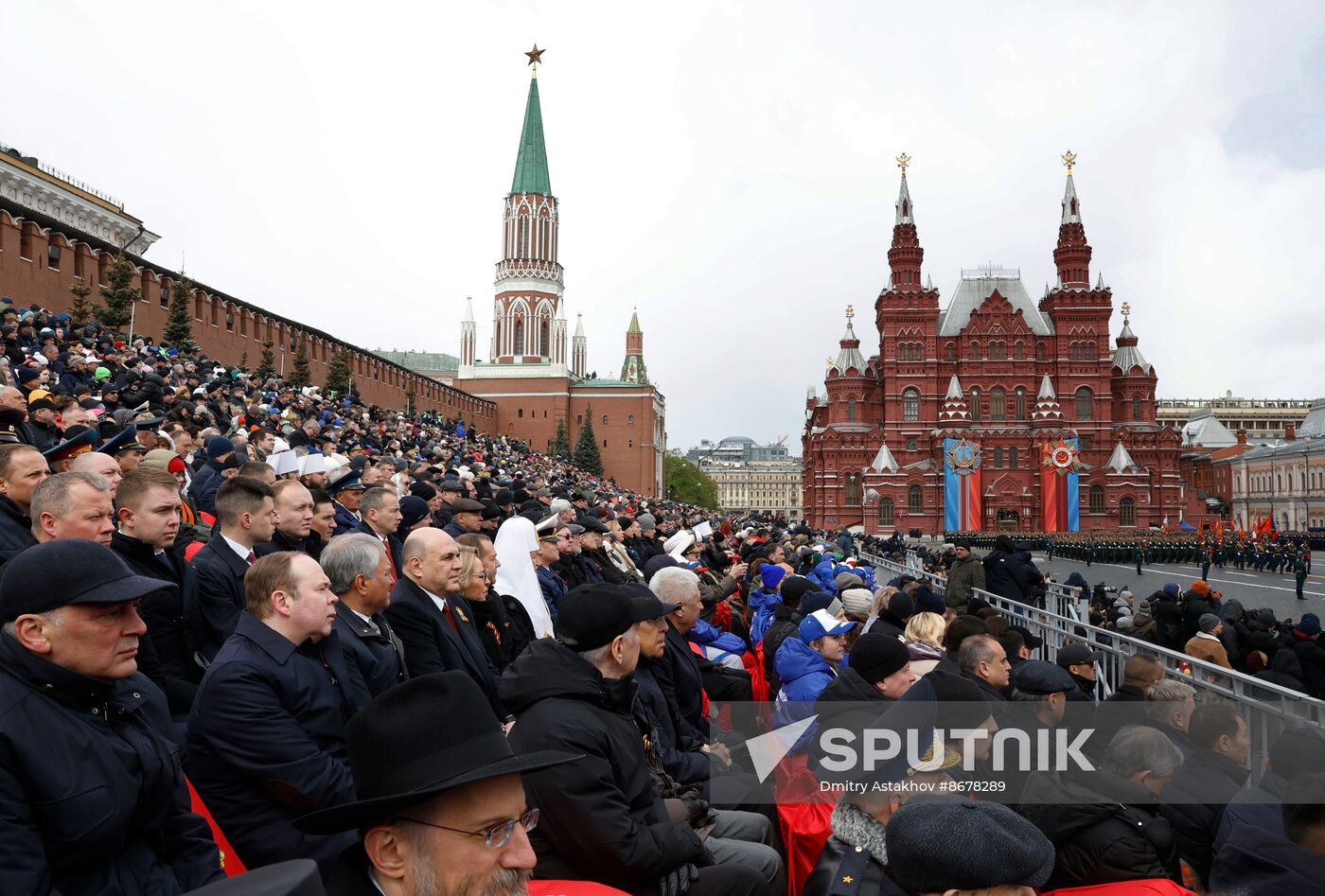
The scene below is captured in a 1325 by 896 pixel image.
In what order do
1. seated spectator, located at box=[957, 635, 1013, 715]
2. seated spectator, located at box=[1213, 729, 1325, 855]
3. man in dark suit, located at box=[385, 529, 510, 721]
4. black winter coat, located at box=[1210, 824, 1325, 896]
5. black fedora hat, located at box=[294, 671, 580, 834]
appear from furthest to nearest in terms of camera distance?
seated spectator, located at box=[957, 635, 1013, 715], man in dark suit, located at box=[385, 529, 510, 721], seated spectator, located at box=[1213, 729, 1325, 855], black winter coat, located at box=[1210, 824, 1325, 896], black fedora hat, located at box=[294, 671, 580, 834]

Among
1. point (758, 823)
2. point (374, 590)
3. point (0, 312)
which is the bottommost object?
point (758, 823)

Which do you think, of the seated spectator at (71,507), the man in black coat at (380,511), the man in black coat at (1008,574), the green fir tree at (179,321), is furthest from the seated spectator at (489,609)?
the green fir tree at (179,321)

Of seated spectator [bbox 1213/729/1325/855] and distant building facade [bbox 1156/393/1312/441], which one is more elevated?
distant building facade [bbox 1156/393/1312/441]

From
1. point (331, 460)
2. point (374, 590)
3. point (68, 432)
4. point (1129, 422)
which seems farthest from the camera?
point (1129, 422)

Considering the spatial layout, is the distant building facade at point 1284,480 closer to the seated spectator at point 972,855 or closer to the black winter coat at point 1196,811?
the black winter coat at point 1196,811

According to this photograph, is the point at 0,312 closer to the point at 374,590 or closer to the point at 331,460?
the point at 331,460

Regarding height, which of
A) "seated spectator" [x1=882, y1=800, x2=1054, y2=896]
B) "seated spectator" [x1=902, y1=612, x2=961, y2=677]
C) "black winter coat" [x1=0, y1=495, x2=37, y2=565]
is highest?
"black winter coat" [x1=0, y1=495, x2=37, y2=565]

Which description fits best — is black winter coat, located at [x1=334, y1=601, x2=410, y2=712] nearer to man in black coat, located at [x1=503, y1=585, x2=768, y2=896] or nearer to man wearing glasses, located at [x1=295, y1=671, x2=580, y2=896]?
man in black coat, located at [x1=503, y1=585, x2=768, y2=896]

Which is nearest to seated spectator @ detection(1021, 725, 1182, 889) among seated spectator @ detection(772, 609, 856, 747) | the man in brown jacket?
seated spectator @ detection(772, 609, 856, 747)

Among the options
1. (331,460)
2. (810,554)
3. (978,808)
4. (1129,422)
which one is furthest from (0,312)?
(1129,422)

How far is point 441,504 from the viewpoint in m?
10.3

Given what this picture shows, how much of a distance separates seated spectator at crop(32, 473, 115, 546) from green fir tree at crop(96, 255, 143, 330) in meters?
19.3

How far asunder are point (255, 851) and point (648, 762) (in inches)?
60.0

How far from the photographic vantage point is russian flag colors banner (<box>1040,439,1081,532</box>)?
5647 cm
